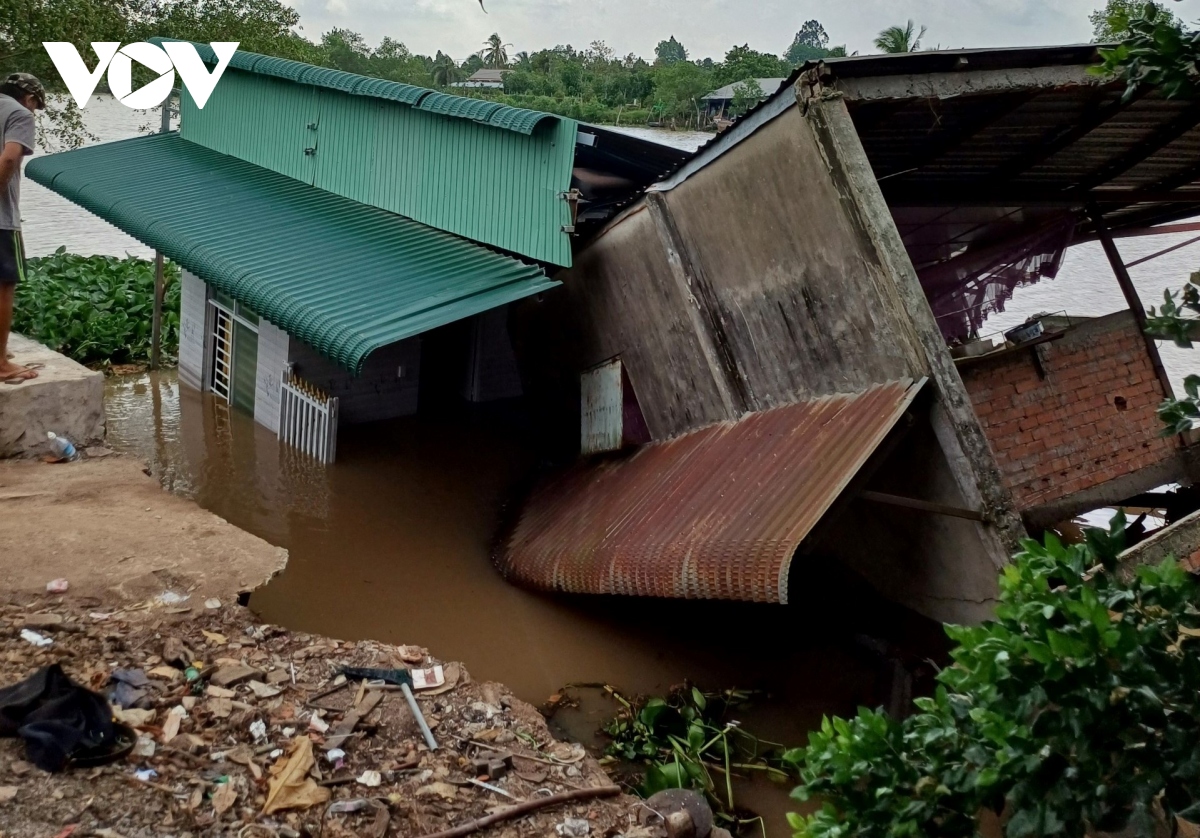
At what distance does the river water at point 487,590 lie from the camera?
23.6 ft

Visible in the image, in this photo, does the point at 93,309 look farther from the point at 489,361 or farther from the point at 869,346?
the point at 869,346

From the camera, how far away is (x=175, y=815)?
14.2 ft

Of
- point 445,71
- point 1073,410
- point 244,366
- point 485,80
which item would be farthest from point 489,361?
point 445,71

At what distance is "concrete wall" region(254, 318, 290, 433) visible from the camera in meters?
11.5

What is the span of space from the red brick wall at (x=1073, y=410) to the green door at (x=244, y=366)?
919 cm

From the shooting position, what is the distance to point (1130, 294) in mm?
8234

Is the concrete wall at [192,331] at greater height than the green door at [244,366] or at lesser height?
greater

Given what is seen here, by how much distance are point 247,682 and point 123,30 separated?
67.5 ft

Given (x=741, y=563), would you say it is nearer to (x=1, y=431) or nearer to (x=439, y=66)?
(x=1, y=431)

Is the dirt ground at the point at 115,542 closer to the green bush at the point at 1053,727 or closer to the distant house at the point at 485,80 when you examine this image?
the green bush at the point at 1053,727

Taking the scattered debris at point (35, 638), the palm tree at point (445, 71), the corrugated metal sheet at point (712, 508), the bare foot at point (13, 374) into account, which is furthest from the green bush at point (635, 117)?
the scattered debris at point (35, 638)

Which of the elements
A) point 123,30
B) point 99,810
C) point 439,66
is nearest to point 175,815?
point 99,810

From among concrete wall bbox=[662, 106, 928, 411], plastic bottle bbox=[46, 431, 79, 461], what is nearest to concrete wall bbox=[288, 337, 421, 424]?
plastic bottle bbox=[46, 431, 79, 461]

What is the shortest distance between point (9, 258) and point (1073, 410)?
8585 millimetres
